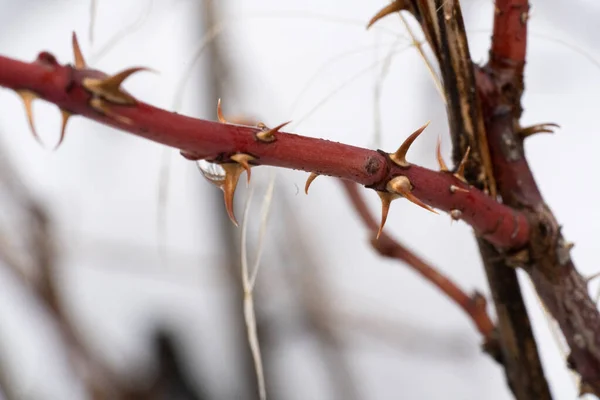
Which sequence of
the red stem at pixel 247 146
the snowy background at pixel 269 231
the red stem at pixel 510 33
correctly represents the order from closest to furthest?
the red stem at pixel 247 146, the red stem at pixel 510 33, the snowy background at pixel 269 231

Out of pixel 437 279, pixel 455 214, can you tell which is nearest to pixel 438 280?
pixel 437 279

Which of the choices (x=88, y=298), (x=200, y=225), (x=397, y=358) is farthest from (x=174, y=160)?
(x=397, y=358)

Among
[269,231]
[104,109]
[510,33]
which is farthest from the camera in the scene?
[269,231]

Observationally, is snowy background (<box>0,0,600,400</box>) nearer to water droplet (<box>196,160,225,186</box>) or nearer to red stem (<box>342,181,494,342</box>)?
red stem (<box>342,181,494,342</box>)

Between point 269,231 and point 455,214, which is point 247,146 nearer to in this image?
point 455,214

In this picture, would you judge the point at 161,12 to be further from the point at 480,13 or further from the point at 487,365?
the point at 487,365

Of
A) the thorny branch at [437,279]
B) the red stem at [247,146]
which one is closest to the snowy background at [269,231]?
the thorny branch at [437,279]

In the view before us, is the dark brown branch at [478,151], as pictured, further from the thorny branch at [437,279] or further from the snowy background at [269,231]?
the snowy background at [269,231]

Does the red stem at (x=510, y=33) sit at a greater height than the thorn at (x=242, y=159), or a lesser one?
greater
